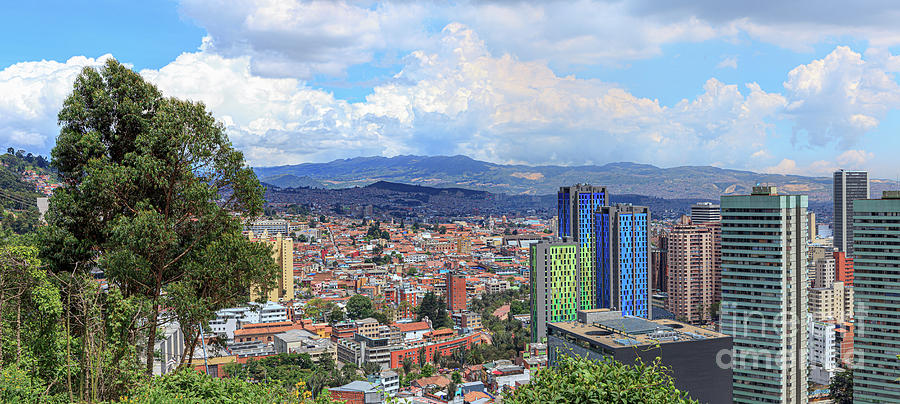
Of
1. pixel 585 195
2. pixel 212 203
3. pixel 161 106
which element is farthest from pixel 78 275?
pixel 585 195

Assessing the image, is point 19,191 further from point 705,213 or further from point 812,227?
point 812,227

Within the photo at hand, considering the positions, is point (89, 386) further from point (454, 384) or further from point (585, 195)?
point (585, 195)

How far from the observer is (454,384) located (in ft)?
42.1

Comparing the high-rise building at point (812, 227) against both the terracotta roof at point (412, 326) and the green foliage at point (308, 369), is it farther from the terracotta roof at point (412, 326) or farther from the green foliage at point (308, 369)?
the green foliage at point (308, 369)

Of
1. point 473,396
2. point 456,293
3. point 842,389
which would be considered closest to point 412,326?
point 456,293

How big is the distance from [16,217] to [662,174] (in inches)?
1653

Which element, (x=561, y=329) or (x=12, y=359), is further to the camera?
(x=561, y=329)

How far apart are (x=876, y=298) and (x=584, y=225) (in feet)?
Result: 31.0

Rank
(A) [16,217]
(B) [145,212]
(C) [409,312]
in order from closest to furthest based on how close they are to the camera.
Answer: (B) [145,212]
(A) [16,217]
(C) [409,312]

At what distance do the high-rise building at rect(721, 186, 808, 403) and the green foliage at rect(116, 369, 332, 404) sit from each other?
9004 mm

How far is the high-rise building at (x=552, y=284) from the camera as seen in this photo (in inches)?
638

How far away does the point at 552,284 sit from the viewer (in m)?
16.5

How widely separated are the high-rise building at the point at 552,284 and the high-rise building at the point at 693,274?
18.0 feet

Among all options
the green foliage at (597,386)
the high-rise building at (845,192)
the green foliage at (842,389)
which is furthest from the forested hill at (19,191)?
the high-rise building at (845,192)
